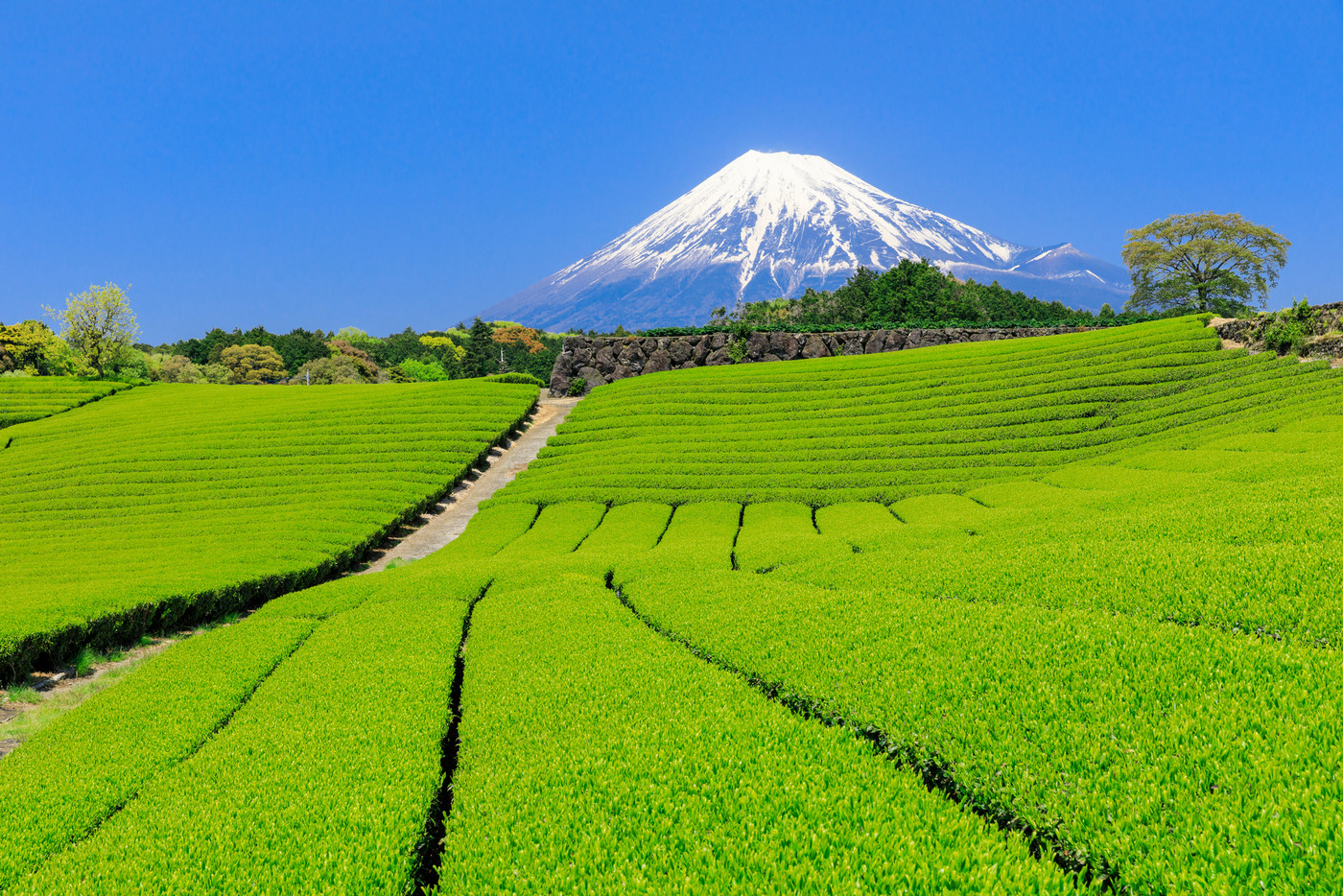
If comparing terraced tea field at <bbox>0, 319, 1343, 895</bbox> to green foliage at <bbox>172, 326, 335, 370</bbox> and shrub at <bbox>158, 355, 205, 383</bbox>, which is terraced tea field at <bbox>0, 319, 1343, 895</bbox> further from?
green foliage at <bbox>172, 326, 335, 370</bbox>

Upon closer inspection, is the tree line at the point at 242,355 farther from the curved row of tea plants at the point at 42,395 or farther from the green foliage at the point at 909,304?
the green foliage at the point at 909,304

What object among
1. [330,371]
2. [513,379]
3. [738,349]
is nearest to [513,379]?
[513,379]

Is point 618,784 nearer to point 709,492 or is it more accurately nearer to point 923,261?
point 709,492

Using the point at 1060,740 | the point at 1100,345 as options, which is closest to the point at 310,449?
the point at 1060,740

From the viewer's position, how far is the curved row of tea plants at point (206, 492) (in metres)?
12.7

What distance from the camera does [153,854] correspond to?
174 inches

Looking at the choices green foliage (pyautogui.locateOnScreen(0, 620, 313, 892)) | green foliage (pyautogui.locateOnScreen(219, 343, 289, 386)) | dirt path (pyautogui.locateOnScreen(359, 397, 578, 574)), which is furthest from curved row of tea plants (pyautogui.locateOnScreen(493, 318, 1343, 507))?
green foliage (pyautogui.locateOnScreen(219, 343, 289, 386))

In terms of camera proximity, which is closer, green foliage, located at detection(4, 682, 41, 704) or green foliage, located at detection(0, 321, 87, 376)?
green foliage, located at detection(4, 682, 41, 704)

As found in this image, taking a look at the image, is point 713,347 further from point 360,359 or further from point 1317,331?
point 360,359

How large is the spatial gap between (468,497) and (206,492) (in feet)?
29.8

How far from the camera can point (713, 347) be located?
48.5m

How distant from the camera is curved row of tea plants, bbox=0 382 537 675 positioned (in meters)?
12.7

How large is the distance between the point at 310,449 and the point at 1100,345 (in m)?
36.5

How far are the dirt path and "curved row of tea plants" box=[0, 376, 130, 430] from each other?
2879 cm
